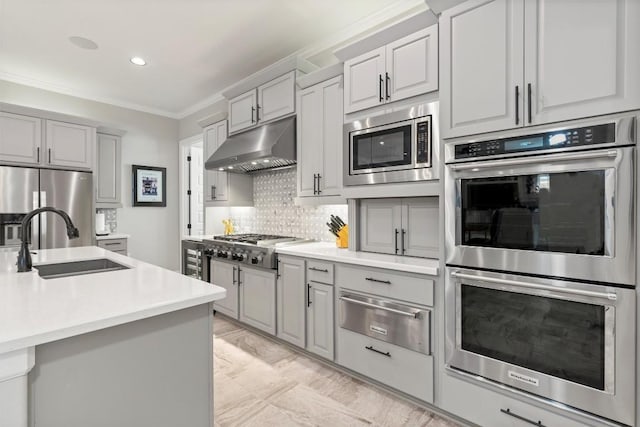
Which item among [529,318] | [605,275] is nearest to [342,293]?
[529,318]

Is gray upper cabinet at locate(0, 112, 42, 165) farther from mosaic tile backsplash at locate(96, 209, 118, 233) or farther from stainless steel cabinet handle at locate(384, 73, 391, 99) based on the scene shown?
stainless steel cabinet handle at locate(384, 73, 391, 99)

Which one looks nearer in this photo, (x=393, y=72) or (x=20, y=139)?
(x=393, y=72)

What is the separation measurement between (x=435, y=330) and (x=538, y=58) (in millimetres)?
1576

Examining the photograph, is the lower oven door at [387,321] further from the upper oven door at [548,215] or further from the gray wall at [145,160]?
the gray wall at [145,160]

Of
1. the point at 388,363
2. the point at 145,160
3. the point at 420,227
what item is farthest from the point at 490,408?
the point at 145,160

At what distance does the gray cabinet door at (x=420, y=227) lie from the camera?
2408mm

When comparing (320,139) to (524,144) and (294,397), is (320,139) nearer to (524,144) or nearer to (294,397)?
(524,144)

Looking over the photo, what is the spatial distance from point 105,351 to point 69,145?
399 centimetres

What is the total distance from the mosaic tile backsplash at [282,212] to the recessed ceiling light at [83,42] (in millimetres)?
2133

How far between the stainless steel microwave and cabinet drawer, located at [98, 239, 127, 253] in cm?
337

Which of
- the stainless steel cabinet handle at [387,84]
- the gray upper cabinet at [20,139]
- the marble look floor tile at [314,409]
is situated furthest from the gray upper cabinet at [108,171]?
the stainless steel cabinet handle at [387,84]

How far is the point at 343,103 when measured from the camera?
2672 millimetres

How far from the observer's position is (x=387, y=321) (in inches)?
85.4

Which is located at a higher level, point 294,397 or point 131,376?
point 131,376
